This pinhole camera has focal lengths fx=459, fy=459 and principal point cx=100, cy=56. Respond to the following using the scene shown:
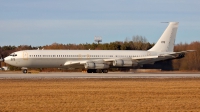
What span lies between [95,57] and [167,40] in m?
11.5

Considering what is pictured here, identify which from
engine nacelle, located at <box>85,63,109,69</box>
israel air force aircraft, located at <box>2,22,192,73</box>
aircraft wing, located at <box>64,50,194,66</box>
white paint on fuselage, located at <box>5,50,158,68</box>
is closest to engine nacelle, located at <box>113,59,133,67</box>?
israel air force aircraft, located at <box>2,22,192,73</box>

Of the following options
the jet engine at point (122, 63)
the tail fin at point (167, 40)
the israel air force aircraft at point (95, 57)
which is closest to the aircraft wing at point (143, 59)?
the israel air force aircraft at point (95, 57)

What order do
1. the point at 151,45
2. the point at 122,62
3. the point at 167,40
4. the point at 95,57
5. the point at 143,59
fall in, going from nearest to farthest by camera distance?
1. the point at 122,62
2. the point at 95,57
3. the point at 143,59
4. the point at 167,40
5. the point at 151,45

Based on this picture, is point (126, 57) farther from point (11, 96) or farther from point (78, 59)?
point (11, 96)

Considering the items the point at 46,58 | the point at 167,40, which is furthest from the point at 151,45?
the point at 46,58

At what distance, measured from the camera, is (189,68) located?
249ft

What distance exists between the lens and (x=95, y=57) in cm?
6341

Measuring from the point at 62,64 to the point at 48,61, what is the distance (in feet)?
6.45

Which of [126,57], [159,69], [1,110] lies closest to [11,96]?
[1,110]

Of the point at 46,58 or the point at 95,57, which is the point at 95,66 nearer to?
the point at 95,57

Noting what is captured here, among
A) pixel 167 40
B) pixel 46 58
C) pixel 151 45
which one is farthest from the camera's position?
pixel 151 45

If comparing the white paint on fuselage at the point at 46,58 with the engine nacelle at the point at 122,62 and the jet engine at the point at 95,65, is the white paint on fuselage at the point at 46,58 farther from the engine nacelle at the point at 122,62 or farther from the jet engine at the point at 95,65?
the engine nacelle at the point at 122,62

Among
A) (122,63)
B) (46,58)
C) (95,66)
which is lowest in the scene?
(95,66)

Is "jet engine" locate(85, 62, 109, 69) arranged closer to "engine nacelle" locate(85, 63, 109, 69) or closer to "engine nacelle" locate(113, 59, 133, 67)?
"engine nacelle" locate(85, 63, 109, 69)
